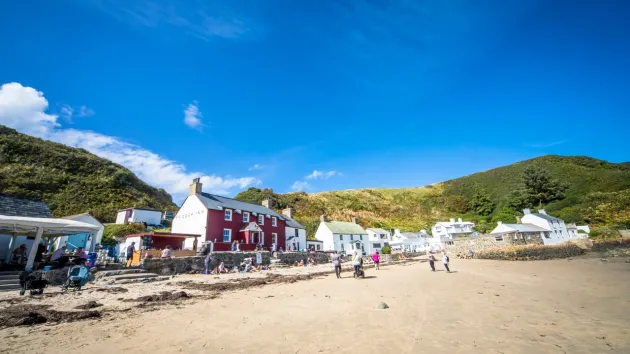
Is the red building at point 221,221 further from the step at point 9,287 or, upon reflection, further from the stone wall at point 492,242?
the stone wall at point 492,242

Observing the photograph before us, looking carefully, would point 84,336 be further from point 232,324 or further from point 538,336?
point 538,336

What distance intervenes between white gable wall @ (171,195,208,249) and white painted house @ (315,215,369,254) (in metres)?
26.7

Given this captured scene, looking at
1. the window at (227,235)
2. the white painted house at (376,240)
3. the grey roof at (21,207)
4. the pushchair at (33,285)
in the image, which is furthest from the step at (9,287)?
the white painted house at (376,240)

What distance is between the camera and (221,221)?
1203 inches

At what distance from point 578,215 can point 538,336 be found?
62534 mm

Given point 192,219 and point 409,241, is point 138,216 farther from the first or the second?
point 409,241

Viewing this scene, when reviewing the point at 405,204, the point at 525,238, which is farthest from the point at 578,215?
the point at 405,204

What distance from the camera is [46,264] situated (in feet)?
50.0

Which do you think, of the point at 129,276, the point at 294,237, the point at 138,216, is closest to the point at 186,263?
the point at 129,276

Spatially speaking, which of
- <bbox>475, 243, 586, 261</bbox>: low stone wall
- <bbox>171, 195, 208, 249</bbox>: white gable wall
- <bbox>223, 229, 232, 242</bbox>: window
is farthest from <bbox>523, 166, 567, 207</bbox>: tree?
<bbox>171, 195, 208, 249</bbox>: white gable wall

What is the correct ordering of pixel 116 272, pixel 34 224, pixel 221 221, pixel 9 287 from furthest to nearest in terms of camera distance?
pixel 221 221
pixel 116 272
pixel 34 224
pixel 9 287

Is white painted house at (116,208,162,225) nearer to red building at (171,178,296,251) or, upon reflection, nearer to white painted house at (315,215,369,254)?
red building at (171,178,296,251)

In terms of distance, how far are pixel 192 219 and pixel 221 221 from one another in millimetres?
3388

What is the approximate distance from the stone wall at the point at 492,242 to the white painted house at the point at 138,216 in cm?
5169
